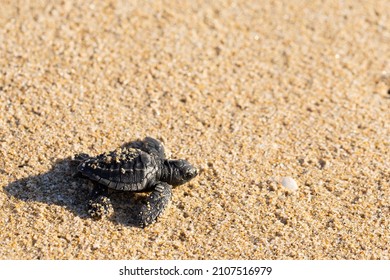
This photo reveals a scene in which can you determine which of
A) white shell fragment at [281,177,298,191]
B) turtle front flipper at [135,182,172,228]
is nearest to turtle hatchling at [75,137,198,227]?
turtle front flipper at [135,182,172,228]

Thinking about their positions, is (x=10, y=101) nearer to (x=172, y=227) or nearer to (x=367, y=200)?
(x=172, y=227)

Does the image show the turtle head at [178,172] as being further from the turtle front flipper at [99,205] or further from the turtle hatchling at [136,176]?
the turtle front flipper at [99,205]

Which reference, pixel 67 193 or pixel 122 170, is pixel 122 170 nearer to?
pixel 122 170

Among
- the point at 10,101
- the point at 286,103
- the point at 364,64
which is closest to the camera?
the point at 10,101

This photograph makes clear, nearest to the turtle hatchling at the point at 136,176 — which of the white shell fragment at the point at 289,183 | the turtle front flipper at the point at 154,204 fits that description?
the turtle front flipper at the point at 154,204

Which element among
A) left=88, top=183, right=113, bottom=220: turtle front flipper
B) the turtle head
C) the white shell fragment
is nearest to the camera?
left=88, top=183, right=113, bottom=220: turtle front flipper

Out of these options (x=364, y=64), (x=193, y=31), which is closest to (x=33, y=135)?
(x=193, y=31)

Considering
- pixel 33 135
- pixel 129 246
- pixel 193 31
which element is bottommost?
pixel 129 246

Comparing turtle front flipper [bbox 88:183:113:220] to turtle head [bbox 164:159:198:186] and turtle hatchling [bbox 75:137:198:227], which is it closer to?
turtle hatchling [bbox 75:137:198:227]
